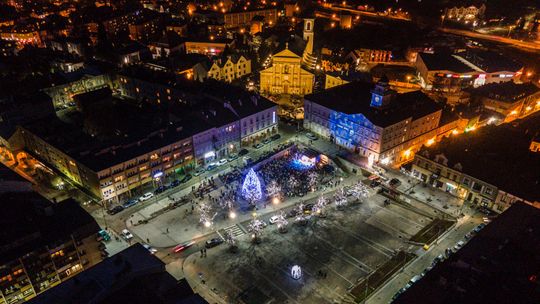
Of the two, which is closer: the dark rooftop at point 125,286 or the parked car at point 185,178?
the dark rooftop at point 125,286

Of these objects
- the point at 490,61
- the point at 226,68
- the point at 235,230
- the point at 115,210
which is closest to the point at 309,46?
the point at 226,68

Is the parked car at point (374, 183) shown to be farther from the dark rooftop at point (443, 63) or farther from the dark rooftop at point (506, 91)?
the dark rooftop at point (443, 63)

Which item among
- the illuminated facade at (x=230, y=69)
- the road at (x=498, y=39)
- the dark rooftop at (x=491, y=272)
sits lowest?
the dark rooftop at (x=491, y=272)

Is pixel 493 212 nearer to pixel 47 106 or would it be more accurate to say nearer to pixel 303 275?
pixel 303 275

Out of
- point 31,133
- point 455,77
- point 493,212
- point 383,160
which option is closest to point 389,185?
point 383,160

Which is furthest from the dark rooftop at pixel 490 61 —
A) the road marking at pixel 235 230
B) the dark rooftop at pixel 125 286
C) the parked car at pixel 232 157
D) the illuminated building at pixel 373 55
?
the dark rooftop at pixel 125 286

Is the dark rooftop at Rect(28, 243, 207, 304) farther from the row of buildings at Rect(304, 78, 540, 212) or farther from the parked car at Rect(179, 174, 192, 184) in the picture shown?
the row of buildings at Rect(304, 78, 540, 212)

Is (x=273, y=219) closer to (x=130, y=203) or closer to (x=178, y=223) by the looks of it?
(x=178, y=223)
